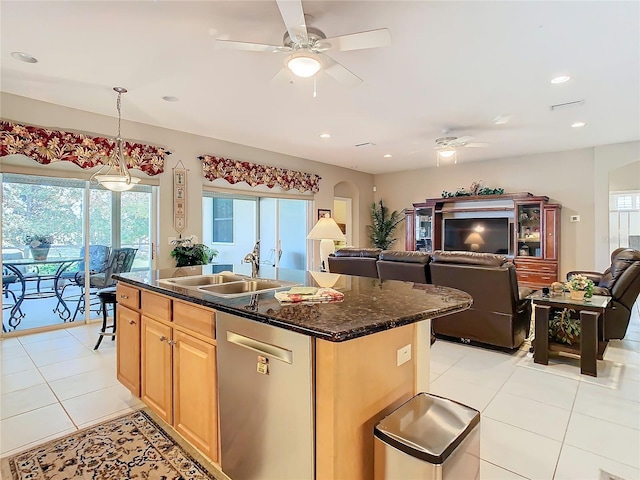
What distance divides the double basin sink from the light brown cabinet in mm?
202

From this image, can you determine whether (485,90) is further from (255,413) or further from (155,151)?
(155,151)

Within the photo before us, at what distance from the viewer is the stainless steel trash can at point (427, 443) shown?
115 cm

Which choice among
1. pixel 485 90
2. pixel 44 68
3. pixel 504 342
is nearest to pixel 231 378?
pixel 504 342

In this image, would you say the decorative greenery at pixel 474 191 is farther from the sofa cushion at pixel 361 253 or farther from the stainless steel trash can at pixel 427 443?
the stainless steel trash can at pixel 427 443


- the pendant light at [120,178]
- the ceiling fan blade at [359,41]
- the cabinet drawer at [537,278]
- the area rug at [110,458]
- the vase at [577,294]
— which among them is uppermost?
the ceiling fan blade at [359,41]

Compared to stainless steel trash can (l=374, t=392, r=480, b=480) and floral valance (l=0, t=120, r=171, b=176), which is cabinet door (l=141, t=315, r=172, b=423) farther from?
floral valance (l=0, t=120, r=171, b=176)

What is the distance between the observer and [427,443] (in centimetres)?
119

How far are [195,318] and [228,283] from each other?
0.54 metres

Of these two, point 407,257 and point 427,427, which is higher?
point 407,257

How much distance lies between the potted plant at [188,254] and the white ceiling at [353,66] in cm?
175

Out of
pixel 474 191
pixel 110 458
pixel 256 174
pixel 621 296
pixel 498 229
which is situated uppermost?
pixel 256 174

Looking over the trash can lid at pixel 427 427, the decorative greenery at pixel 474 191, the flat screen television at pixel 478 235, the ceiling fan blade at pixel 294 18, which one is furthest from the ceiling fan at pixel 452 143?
the trash can lid at pixel 427 427

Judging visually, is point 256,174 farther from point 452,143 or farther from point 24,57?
point 24,57

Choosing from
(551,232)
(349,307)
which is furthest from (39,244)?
(551,232)
